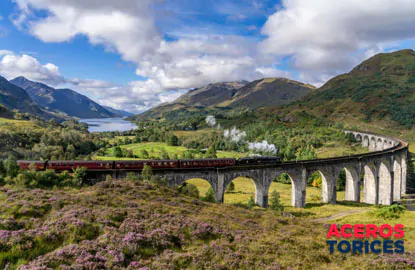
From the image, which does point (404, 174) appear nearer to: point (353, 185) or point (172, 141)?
point (353, 185)

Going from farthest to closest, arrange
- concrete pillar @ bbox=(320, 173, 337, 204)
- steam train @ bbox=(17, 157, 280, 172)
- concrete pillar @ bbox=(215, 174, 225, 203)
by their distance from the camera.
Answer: concrete pillar @ bbox=(320, 173, 337, 204)
concrete pillar @ bbox=(215, 174, 225, 203)
steam train @ bbox=(17, 157, 280, 172)

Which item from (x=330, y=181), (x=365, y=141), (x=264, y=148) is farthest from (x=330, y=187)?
(x=365, y=141)

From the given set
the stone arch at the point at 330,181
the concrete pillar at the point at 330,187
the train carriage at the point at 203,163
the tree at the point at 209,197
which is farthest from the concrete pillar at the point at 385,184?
the tree at the point at 209,197

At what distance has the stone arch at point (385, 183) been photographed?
180 ft

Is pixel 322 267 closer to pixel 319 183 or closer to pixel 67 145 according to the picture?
pixel 319 183

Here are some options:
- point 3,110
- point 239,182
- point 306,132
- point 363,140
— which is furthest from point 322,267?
point 3,110

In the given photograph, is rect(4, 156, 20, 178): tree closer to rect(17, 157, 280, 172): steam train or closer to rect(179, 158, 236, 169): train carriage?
rect(17, 157, 280, 172): steam train

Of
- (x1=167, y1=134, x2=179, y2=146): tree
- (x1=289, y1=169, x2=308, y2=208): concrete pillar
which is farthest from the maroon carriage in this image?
(x1=167, y1=134, x2=179, y2=146): tree

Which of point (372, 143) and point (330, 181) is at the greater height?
point (372, 143)

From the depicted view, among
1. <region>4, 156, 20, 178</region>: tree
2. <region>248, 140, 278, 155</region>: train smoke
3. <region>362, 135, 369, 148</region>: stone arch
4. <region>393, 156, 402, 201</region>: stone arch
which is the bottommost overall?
<region>393, 156, 402, 201</region>: stone arch

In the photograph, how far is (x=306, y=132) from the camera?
132250 mm

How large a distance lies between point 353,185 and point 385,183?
40.1 feet

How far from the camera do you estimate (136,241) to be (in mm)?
13836

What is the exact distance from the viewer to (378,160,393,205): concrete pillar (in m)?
54.8
